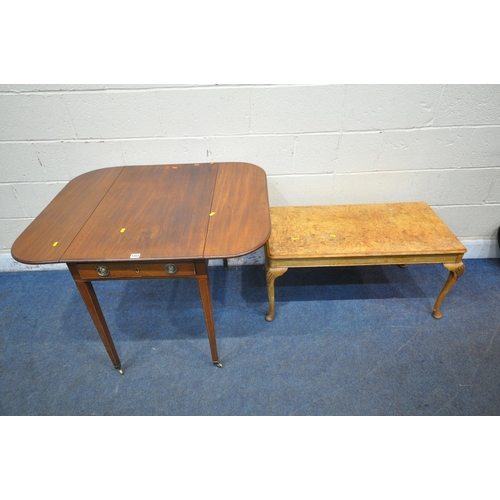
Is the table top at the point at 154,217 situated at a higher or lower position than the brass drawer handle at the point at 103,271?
higher

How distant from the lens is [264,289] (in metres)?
2.03

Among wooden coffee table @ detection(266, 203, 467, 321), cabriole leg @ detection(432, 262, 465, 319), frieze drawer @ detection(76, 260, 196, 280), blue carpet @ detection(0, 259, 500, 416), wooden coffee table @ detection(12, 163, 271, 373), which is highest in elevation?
wooden coffee table @ detection(12, 163, 271, 373)

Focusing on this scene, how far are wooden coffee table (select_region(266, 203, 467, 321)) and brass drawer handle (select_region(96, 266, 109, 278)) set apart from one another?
73 centimetres

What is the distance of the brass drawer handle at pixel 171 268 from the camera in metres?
1.19

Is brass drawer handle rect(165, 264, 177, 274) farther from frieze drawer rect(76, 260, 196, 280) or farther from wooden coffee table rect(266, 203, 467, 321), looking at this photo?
wooden coffee table rect(266, 203, 467, 321)

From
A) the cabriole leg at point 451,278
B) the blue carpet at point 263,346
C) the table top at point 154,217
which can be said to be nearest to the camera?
the table top at point 154,217

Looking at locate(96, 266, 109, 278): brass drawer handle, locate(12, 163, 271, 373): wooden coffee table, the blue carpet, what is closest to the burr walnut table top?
locate(12, 163, 271, 373): wooden coffee table

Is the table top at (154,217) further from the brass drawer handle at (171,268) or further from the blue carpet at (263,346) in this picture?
the blue carpet at (263,346)

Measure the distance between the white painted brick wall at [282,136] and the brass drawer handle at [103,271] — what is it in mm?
846

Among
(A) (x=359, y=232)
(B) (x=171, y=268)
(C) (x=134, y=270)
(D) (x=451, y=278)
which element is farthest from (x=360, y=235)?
(C) (x=134, y=270)

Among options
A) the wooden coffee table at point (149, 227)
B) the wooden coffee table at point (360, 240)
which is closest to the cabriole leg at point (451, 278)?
the wooden coffee table at point (360, 240)

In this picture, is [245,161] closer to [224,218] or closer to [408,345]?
[224,218]

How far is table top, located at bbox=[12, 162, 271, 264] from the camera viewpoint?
117cm

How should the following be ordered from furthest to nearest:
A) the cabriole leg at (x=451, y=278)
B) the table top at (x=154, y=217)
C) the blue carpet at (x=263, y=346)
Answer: the cabriole leg at (x=451, y=278)
the blue carpet at (x=263, y=346)
the table top at (x=154, y=217)
